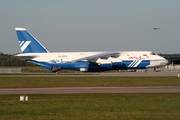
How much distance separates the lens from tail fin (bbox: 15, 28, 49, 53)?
261ft

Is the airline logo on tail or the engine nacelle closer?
the engine nacelle

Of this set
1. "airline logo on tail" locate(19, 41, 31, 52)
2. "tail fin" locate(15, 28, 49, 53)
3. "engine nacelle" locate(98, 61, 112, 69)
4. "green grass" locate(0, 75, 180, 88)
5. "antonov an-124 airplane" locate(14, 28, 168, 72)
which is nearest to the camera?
"green grass" locate(0, 75, 180, 88)

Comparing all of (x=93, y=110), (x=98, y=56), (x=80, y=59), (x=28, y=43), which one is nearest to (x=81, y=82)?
(x=93, y=110)

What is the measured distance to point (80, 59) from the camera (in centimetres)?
7975

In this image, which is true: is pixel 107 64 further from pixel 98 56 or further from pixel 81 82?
pixel 81 82

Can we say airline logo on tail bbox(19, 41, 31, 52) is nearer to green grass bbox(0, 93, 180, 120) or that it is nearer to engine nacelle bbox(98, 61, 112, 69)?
engine nacelle bbox(98, 61, 112, 69)

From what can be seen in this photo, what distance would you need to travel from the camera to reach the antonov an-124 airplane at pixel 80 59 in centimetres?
7900

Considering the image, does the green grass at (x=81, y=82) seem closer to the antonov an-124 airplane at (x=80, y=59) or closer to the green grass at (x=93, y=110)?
the green grass at (x=93, y=110)

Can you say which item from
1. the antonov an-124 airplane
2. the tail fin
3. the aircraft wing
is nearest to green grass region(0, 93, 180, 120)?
the antonov an-124 airplane

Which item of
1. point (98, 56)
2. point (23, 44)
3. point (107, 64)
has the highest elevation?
point (23, 44)

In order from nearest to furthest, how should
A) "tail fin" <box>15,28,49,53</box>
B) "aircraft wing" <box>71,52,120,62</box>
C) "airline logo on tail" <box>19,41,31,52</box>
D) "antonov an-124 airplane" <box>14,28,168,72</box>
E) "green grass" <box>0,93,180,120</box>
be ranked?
"green grass" <box>0,93,180,120</box>
"antonov an-124 airplane" <box>14,28,168,72</box>
"airline logo on tail" <box>19,41,31,52</box>
"tail fin" <box>15,28,49,53</box>
"aircraft wing" <box>71,52,120,62</box>

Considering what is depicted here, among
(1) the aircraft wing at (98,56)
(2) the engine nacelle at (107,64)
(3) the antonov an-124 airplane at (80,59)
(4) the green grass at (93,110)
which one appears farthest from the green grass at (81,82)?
(1) the aircraft wing at (98,56)

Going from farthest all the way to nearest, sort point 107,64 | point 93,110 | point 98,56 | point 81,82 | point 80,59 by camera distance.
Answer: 1. point 98,56
2. point 80,59
3. point 107,64
4. point 81,82
5. point 93,110

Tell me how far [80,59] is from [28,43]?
34.1ft
